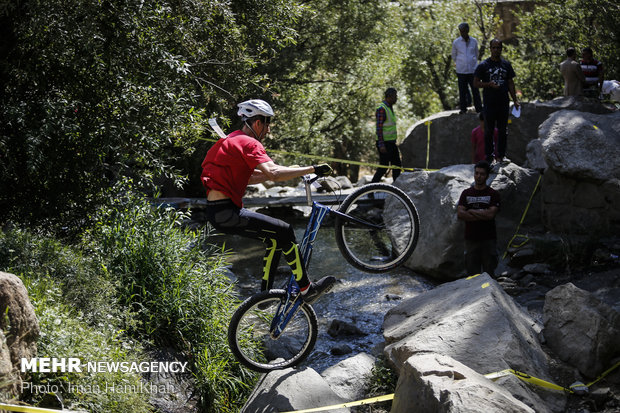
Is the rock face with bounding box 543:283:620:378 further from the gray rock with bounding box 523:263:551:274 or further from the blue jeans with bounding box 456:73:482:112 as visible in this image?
the blue jeans with bounding box 456:73:482:112

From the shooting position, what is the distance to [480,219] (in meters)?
8.80

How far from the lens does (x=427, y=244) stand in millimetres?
10797

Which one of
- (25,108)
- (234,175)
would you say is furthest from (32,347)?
(25,108)

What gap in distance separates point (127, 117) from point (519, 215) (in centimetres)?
676

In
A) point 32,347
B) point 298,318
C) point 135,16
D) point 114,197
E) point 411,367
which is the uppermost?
point 135,16

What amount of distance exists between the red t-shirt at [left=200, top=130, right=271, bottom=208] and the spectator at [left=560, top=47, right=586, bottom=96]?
976cm

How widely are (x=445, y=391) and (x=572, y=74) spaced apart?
10.7 metres

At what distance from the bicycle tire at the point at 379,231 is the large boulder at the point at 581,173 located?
2.74m

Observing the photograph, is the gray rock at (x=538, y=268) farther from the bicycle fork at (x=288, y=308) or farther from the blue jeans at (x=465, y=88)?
the bicycle fork at (x=288, y=308)

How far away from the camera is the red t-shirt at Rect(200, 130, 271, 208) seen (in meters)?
5.64

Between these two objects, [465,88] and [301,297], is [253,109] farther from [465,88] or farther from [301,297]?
[465,88]

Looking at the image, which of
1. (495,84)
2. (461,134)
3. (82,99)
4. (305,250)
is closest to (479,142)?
(495,84)

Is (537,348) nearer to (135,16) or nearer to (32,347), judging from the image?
(32,347)

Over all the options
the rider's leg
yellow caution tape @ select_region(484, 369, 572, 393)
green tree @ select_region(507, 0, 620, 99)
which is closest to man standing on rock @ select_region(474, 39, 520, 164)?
yellow caution tape @ select_region(484, 369, 572, 393)
